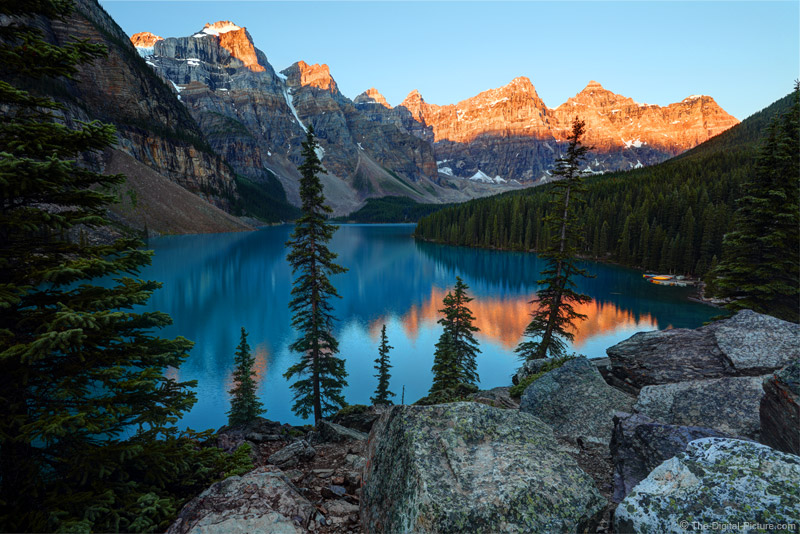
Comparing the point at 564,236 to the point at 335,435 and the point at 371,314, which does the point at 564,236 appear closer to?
the point at 335,435

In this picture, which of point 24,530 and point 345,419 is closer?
point 24,530

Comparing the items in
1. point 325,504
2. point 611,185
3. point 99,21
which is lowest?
point 325,504

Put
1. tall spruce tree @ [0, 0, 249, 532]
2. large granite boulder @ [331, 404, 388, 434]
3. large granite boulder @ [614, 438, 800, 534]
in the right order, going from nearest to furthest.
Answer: large granite boulder @ [614, 438, 800, 534] < tall spruce tree @ [0, 0, 249, 532] < large granite boulder @ [331, 404, 388, 434]

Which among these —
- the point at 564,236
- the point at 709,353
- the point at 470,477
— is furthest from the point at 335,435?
the point at 564,236

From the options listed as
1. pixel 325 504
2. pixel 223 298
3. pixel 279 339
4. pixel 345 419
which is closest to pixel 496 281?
pixel 279 339

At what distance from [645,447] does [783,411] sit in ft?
7.42

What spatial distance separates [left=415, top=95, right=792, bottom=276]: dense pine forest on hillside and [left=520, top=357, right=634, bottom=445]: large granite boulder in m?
41.0

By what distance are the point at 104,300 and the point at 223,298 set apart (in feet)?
198

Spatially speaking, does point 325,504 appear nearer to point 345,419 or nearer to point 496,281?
point 345,419

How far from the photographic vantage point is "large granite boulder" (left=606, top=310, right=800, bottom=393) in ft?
33.3

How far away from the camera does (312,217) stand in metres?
20.1

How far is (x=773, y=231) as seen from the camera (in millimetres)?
19250

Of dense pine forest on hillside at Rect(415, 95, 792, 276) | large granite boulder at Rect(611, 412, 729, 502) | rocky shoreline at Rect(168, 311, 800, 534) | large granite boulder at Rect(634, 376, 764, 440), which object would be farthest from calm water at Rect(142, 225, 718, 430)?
large granite boulder at Rect(611, 412, 729, 502)

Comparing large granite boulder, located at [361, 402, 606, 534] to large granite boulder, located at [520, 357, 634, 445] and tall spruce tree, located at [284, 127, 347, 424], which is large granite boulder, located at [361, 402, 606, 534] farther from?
tall spruce tree, located at [284, 127, 347, 424]
